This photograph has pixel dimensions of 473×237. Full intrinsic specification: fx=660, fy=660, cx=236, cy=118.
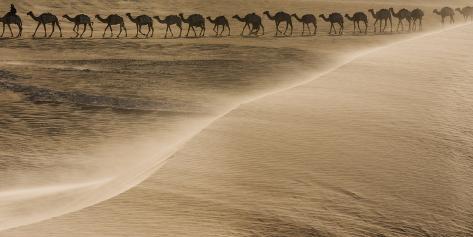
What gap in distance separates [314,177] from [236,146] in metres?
1.27

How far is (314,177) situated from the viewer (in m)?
5.95

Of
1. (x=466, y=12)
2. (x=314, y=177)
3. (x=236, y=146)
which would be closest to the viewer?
(x=314, y=177)

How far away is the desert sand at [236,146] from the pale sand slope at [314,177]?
0.8 inches

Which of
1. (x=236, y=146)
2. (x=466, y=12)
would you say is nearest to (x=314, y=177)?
(x=236, y=146)

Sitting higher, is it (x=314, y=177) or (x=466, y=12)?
(x=466, y=12)

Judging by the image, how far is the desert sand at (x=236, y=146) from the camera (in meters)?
5.02

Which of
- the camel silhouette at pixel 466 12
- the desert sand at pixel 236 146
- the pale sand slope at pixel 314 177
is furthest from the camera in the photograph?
the camel silhouette at pixel 466 12

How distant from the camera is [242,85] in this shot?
13.9 metres

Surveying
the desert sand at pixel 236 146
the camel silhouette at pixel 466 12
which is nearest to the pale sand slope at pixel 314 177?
the desert sand at pixel 236 146

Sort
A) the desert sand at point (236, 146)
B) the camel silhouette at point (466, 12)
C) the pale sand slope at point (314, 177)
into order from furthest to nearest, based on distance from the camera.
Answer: the camel silhouette at point (466, 12) < the desert sand at point (236, 146) < the pale sand slope at point (314, 177)

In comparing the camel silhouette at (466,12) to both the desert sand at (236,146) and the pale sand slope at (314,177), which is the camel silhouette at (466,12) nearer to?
the desert sand at (236,146)

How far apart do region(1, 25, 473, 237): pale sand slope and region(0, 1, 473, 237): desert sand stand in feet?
0.07

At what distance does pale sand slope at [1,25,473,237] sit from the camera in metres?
4.83

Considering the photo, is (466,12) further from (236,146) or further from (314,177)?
(314,177)
